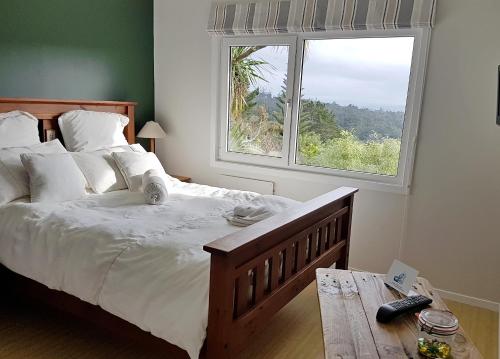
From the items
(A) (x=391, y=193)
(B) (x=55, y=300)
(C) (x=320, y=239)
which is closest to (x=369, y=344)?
(C) (x=320, y=239)

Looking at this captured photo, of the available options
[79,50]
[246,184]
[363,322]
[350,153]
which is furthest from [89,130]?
[363,322]

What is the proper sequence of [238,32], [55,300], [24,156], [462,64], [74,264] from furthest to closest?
[238,32], [462,64], [24,156], [55,300], [74,264]

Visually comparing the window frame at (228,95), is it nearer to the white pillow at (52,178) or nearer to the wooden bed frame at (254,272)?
the wooden bed frame at (254,272)

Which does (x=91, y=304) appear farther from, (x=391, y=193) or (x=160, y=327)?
(x=391, y=193)

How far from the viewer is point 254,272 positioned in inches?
74.5

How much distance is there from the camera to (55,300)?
2.20 m

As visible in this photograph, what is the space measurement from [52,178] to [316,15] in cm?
216

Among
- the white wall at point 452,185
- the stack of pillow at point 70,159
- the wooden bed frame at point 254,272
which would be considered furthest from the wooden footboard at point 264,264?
the stack of pillow at point 70,159

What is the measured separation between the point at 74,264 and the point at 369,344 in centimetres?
144

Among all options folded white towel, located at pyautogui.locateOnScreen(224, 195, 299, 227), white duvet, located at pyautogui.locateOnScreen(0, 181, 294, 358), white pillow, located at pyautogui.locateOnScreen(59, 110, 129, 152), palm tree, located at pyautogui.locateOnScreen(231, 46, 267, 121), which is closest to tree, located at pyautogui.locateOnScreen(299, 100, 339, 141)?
palm tree, located at pyautogui.locateOnScreen(231, 46, 267, 121)

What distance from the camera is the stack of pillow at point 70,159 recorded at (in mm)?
2510

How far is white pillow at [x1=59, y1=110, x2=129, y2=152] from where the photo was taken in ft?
10.3

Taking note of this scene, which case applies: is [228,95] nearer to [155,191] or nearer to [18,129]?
[155,191]

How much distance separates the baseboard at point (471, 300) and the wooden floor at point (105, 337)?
4.4 inches
